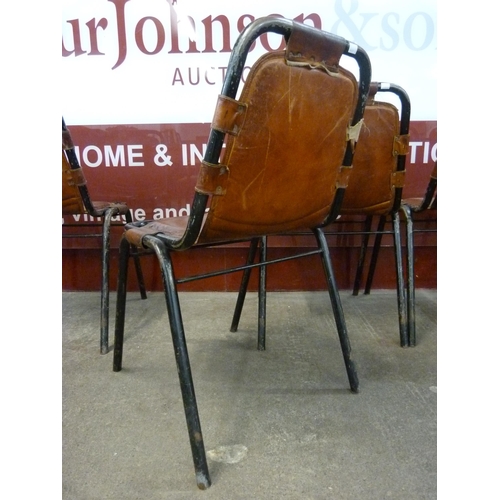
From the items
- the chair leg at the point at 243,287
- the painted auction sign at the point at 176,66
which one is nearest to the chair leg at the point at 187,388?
the chair leg at the point at 243,287

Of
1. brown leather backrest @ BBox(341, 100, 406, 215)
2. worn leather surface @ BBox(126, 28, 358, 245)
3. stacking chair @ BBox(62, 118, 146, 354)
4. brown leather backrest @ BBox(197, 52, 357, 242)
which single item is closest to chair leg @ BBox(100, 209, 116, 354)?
→ stacking chair @ BBox(62, 118, 146, 354)

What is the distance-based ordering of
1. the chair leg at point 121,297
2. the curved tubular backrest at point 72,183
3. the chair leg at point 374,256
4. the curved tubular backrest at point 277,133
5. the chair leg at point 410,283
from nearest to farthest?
the curved tubular backrest at point 277,133
the chair leg at point 121,297
the curved tubular backrest at point 72,183
the chair leg at point 410,283
the chair leg at point 374,256

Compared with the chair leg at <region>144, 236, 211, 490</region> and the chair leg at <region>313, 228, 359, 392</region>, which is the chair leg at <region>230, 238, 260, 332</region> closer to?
the chair leg at <region>313, 228, 359, 392</region>

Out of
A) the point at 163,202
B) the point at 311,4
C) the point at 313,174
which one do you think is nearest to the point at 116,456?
the point at 313,174

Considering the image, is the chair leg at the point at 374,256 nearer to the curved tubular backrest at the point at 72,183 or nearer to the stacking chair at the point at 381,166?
the stacking chair at the point at 381,166

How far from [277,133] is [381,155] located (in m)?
0.68

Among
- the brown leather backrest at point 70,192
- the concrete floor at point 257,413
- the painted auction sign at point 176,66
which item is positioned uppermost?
the painted auction sign at point 176,66

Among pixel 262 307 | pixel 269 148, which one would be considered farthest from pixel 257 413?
pixel 269 148

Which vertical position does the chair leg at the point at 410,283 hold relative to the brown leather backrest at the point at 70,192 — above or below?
below

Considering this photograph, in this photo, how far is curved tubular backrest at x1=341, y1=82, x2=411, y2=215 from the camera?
1.29 m

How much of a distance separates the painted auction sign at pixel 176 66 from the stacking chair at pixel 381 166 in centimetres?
55

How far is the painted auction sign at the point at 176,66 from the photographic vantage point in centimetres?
176

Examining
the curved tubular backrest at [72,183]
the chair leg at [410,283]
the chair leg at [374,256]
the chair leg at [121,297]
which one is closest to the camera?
the chair leg at [121,297]

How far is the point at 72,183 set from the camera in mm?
1339
